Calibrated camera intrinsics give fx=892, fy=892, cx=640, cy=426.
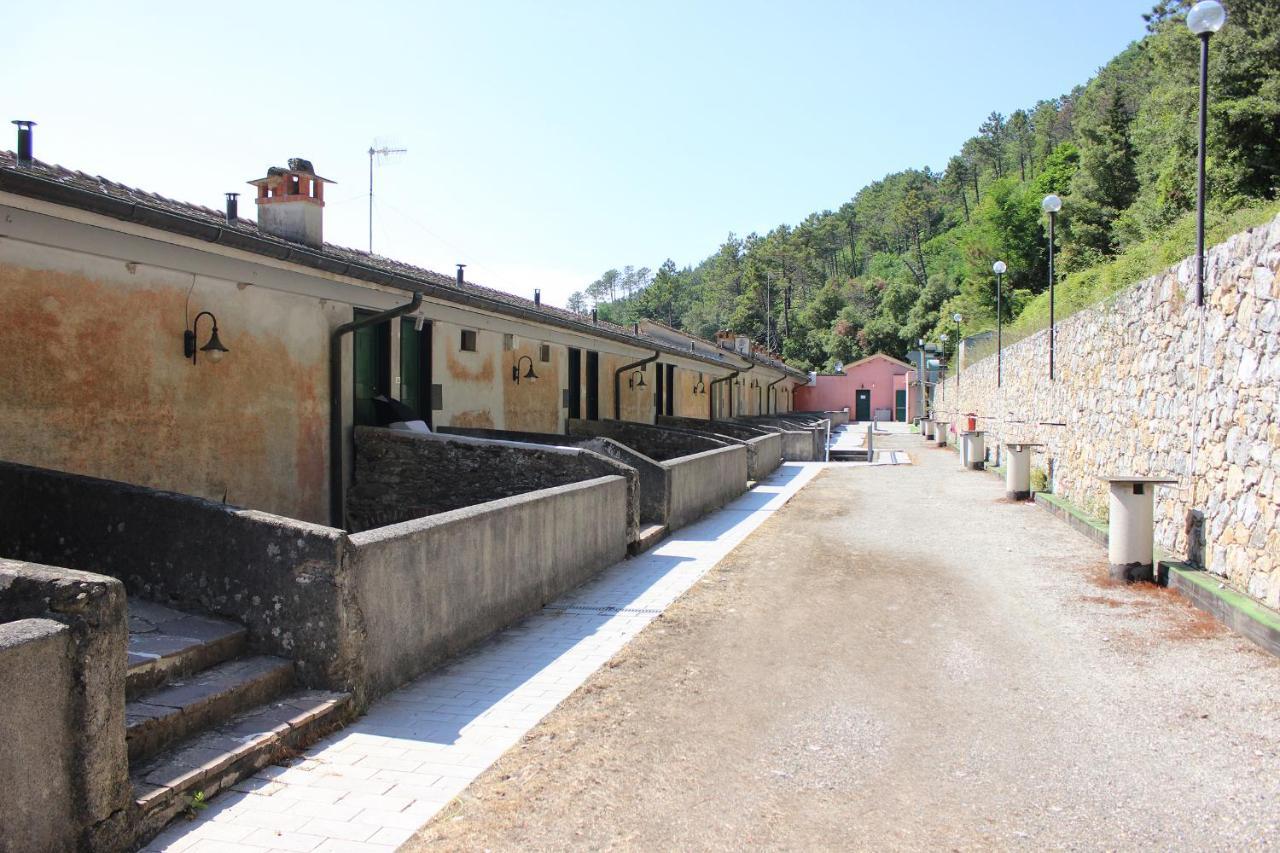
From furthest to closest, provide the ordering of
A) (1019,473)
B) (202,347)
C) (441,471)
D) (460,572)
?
(1019,473), (441,471), (202,347), (460,572)

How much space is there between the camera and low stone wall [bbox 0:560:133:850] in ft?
9.44

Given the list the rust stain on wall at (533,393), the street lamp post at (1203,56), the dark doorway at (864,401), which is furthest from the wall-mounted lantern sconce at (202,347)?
the dark doorway at (864,401)

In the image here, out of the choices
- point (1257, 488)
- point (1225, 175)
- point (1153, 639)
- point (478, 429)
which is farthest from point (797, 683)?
point (1225, 175)

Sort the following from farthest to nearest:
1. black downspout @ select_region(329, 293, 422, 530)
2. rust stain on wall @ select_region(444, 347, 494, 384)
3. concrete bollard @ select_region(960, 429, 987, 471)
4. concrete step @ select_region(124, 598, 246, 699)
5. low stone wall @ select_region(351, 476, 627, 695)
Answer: concrete bollard @ select_region(960, 429, 987, 471)
rust stain on wall @ select_region(444, 347, 494, 384)
black downspout @ select_region(329, 293, 422, 530)
low stone wall @ select_region(351, 476, 627, 695)
concrete step @ select_region(124, 598, 246, 699)

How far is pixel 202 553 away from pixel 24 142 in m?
3.98

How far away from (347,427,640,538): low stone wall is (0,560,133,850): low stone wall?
589 centimetres

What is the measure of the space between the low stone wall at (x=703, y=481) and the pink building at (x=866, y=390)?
5491 centimetres

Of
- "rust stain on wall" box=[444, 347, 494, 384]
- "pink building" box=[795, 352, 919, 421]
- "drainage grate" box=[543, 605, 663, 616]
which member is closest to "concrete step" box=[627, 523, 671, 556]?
"drainage grate" box=[543, 605, 663, 616]

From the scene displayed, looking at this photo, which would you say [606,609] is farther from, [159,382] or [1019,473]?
[1019,473]

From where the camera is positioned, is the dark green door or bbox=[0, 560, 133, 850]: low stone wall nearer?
bbox=[0, 560, 133, 850]: low stone wall

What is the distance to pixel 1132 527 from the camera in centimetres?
813

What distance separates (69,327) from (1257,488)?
8.60 meters

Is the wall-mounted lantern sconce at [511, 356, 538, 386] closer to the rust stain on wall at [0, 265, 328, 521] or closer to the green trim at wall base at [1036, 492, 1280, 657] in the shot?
the rust stain on wall at [0, 265, 328, 521]

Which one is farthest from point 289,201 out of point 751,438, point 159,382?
point 751,438
